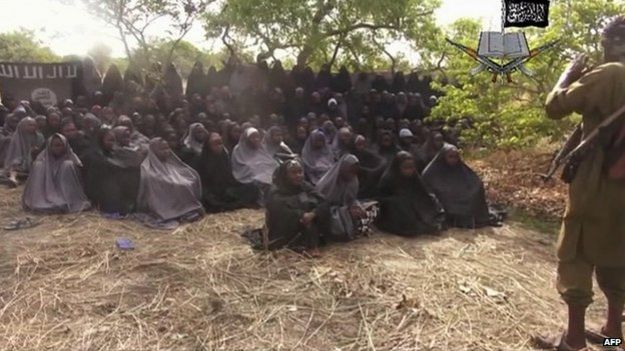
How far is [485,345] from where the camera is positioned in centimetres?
350

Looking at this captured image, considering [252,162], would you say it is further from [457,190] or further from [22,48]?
[22,48]

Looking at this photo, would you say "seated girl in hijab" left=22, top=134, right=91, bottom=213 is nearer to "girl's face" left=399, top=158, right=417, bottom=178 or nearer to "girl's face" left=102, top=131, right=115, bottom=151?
"girl's face" left=102, top=131, right=115, bottom=151

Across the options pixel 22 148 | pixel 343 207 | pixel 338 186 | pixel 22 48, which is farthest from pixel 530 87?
pixel 22 48

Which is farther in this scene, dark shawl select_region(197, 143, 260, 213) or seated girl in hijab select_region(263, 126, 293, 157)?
seated girl in hijab select_region(263, 126, 293, 157)

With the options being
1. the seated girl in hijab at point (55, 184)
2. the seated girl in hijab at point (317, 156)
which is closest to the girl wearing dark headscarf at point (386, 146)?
the seated girl in hijab at point (317, 156)

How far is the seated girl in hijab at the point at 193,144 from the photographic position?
7091 millimetres

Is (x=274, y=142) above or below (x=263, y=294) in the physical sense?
above

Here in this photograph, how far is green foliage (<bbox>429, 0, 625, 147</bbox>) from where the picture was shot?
7.24 m

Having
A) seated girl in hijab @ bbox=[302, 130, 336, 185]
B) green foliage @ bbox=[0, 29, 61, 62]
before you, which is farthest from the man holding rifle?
green foliage @ bbox=[0, 29, 61, 62]

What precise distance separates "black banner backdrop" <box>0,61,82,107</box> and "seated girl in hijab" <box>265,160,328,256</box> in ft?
21.6

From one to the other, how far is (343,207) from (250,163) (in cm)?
204

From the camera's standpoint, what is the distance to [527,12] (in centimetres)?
746

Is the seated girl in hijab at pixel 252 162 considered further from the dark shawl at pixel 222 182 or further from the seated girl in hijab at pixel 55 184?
the seated girl in hijab at pixel 55 184

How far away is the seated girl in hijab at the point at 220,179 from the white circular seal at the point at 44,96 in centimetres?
481
